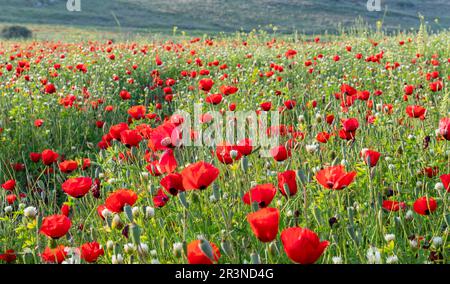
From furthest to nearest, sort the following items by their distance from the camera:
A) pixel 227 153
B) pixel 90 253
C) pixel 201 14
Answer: pixel 201 14
pixel 227 153
pixel 90 253

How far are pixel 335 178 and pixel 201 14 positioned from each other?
61.1 meters

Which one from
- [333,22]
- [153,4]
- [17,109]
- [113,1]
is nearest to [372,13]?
[333,22]

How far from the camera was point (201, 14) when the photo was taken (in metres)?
60.8

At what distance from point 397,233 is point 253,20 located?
58370mm

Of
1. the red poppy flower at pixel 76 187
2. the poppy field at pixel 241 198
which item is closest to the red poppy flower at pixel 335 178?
the poppy field at pixel 241 198

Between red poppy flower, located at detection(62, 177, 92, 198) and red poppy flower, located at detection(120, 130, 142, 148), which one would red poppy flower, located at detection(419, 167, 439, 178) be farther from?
red poppy flower, located at detection(62, 177, 92, 198)

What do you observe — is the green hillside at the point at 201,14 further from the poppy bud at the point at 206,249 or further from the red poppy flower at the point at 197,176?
the poppy bud at the point at 206,249

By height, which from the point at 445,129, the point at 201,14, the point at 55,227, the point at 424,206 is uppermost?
the point at 201,14

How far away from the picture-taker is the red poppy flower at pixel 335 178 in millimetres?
1754

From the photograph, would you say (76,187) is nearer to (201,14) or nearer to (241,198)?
(241,198)

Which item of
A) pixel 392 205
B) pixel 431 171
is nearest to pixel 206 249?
pixel 392 205

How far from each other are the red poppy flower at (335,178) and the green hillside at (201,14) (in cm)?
4913
